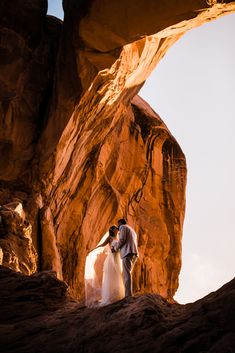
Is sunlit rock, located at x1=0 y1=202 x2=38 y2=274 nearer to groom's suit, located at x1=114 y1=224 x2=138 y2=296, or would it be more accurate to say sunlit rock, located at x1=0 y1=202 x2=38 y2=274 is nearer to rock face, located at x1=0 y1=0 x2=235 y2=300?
rock face, located at x1=0 y1=0 x2=235 y2=300

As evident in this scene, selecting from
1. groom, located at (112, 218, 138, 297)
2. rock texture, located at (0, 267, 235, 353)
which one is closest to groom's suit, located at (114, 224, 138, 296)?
groom, located at (112, 218, 138, 297)

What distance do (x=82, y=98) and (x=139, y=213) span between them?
10.5 meters

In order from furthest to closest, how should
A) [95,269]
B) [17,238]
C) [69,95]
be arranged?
[69,95] → [17,238] → [95,269]

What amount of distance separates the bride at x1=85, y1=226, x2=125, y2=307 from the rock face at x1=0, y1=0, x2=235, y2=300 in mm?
3131

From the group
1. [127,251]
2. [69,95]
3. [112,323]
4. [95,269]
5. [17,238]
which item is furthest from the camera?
[69,95]

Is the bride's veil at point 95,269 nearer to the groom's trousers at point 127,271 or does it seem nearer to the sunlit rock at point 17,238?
the groom's trousers at point 127,271

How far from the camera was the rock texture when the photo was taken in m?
7.16

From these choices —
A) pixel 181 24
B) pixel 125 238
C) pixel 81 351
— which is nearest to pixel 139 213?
pixel 181 24

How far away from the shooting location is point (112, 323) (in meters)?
8.26

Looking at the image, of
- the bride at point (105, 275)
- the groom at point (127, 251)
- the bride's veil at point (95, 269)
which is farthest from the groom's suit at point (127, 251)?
the bride's veil at point (95, 269)

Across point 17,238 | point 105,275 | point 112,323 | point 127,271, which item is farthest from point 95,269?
point 17,238

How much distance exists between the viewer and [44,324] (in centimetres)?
914

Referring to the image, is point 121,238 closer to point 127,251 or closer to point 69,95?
point 127,251

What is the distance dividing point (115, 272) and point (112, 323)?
2.17 meters
